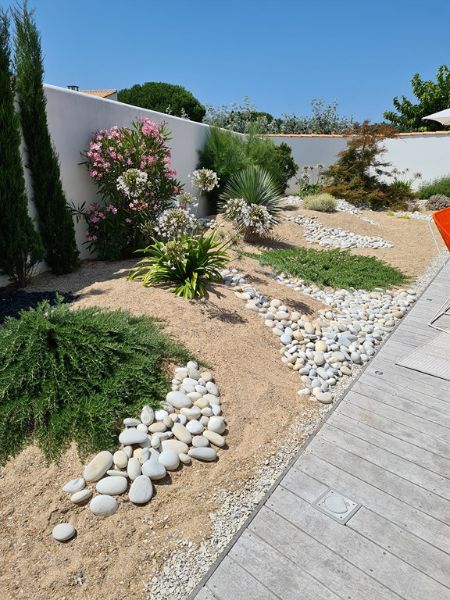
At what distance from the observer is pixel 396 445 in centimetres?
256

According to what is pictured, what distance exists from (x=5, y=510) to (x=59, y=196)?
4.06m

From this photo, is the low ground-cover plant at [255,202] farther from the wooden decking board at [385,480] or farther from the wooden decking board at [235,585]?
the wooden decking board at [235,585]

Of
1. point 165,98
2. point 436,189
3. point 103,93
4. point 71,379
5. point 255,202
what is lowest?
point 71,379

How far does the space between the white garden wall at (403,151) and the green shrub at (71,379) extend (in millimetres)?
11998

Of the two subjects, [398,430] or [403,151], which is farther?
[403,151]

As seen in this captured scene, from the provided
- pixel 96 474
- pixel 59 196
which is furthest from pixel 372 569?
pixel 59 196

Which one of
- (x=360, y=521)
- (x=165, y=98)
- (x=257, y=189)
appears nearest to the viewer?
(x=360, y=521)

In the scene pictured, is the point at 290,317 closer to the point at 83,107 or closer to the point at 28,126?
the point at 28,126

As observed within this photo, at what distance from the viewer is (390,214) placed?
10.8 meters

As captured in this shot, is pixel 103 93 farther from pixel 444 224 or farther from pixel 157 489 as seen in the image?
pixel 157 489

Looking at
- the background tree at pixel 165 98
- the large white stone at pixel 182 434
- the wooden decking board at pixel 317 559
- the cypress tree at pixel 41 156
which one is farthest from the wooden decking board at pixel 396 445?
the background tree at pixel 165 98

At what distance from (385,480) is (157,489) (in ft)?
3.98

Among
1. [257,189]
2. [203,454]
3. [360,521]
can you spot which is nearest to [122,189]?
[257,189]

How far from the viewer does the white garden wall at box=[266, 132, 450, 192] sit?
1317cm
